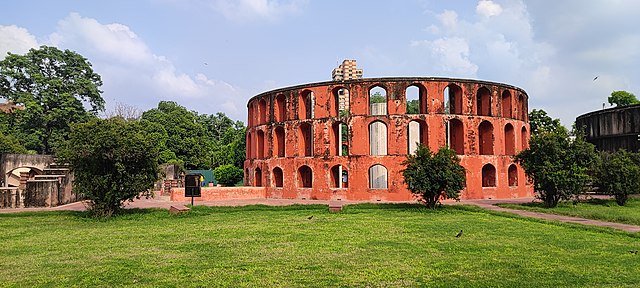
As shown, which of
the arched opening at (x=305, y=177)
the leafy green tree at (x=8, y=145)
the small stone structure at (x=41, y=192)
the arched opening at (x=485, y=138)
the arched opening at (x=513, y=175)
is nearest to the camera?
the small stone structure at (x=41, y=192)

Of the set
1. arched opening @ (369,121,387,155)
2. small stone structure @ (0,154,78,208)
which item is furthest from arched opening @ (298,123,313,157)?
small stone structure @ (0,154,78,208)

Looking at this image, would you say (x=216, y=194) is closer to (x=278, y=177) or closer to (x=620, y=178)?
(x=278, y=177)

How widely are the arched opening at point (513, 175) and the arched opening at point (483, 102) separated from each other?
3.49 m

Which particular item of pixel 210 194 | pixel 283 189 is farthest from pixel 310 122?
pixel 210 194

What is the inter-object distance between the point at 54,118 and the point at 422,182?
96.8 feet

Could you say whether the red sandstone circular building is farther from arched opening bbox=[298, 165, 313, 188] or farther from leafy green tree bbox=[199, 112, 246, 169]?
leafy green tree bbox=[199, 112, 246, 169]

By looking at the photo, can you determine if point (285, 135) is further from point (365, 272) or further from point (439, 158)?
point (365, 272)

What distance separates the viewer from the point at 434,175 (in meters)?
17.4

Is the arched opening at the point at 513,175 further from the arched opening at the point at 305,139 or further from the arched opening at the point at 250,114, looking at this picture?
the arched opening at the point at 250,114

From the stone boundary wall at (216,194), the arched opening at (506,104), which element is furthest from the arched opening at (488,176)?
the stone boundary wall at (216,194)

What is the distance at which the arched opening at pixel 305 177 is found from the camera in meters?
26.9

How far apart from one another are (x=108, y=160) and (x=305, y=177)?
567 inches

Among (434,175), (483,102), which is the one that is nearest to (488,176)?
(483,102)

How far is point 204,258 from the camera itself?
8.36m
